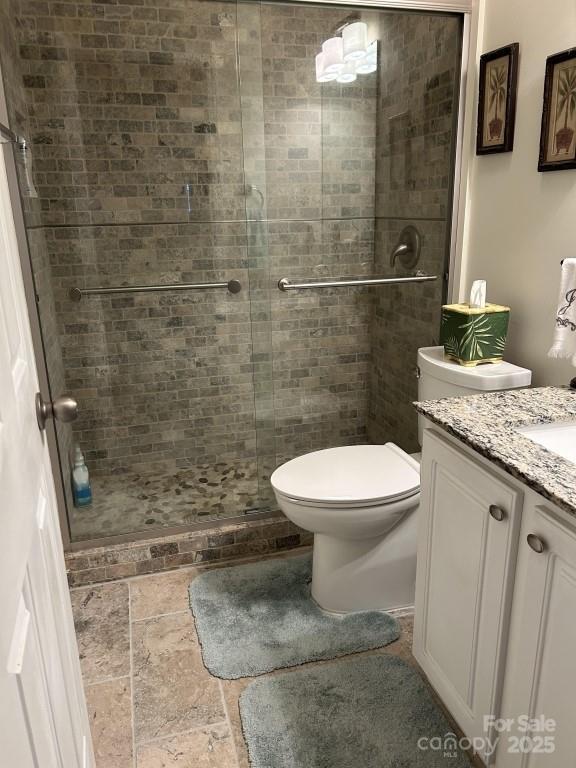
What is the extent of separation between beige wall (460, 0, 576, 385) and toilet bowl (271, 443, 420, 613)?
0.60 meters

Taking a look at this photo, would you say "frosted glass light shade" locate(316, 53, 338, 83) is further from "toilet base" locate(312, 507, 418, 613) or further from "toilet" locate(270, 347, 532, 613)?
"toilet base" locate(312, 507, 418, 613)

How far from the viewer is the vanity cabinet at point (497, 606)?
1.02 metres

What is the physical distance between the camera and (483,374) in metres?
1.78

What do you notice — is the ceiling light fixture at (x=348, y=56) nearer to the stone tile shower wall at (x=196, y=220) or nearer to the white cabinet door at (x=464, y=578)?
the stone tile shower wall at (x=196, y=220)

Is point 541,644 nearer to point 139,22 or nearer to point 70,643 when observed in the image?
point 70,643

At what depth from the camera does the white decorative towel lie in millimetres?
1542

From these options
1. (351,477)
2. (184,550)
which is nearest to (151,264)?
(184,550)

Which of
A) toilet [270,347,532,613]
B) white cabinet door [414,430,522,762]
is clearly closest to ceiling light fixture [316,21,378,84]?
toilet [270,347,532,613]

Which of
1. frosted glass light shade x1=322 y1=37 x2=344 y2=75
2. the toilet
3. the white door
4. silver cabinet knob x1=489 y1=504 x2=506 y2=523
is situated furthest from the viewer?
frosted glass light shade x1=322 y1=37 x2=344 y2=75

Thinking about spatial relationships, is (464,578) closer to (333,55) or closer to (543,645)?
(543,645)

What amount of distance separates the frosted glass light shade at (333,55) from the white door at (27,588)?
1.77 meters

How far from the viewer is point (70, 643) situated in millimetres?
1140

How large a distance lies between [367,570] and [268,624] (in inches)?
14.8

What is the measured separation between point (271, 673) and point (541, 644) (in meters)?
0.91
